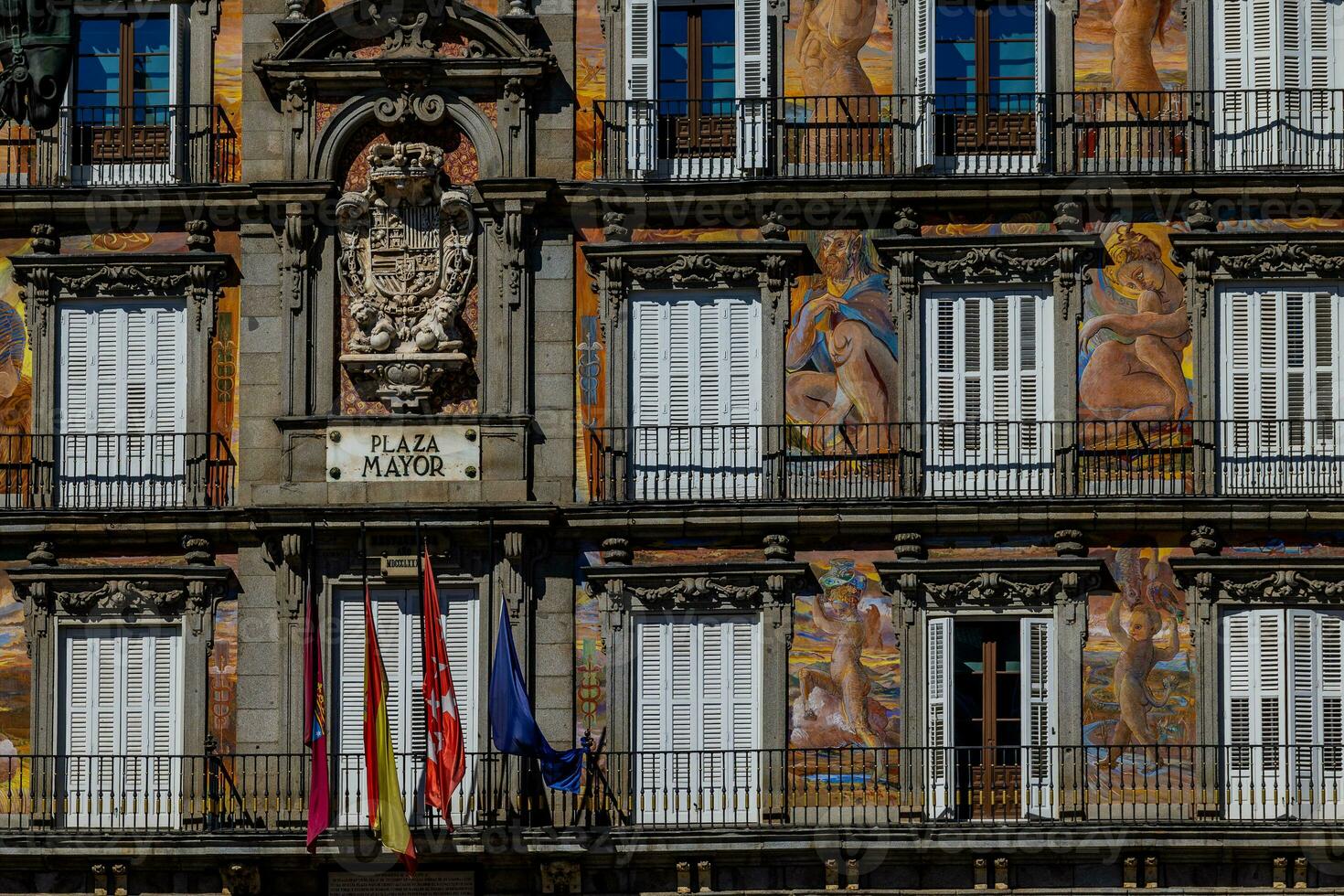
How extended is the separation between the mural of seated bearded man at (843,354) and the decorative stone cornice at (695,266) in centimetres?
37

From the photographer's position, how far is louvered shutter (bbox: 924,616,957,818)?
35562mm

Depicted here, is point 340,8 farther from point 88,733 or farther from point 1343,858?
point 1343,858

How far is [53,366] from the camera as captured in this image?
36.9 meters

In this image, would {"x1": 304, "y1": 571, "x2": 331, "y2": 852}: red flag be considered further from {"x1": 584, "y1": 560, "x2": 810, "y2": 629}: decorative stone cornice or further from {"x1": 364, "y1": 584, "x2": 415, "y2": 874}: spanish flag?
{"x1": 584, "y1": 560, "x2": 810, "y2": 629}: decorative stone cornice

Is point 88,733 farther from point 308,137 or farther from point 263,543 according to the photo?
point 308,137

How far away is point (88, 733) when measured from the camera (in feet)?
119

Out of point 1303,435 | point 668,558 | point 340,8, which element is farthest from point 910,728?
point 340,8


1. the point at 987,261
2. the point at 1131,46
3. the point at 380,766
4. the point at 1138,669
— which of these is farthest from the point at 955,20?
the point at 380,766

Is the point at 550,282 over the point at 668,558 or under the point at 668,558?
over

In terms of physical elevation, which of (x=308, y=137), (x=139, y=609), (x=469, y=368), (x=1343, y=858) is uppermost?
(x=308, y=137)

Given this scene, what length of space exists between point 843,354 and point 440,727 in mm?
6419

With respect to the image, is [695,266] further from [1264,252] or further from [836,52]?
[1264,252]

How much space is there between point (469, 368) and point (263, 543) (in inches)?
123

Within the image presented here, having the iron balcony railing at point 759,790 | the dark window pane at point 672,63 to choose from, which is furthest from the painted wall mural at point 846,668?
the dark window pane at point 672,63
